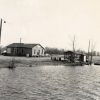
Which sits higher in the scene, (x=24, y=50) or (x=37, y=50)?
(x=37, y=50)

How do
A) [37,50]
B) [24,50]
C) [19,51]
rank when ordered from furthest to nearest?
[37,50] < [19,51] < [24,50]

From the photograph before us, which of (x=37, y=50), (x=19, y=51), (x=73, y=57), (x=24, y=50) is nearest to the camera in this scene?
(x=73, y=57)

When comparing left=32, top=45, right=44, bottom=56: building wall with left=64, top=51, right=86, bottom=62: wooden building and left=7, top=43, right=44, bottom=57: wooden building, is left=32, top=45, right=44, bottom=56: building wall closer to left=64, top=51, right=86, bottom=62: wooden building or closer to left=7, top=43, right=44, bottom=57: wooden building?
left=7, top=43, right=44, bottom=57: wooden building

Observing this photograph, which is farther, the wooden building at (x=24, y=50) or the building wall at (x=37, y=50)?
the building wall at (x=37, y=50)

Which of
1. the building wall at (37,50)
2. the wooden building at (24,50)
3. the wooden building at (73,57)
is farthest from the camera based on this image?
the building wall at (37,50)

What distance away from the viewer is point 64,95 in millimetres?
24453

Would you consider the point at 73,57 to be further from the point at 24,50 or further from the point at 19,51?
the point at 19,51

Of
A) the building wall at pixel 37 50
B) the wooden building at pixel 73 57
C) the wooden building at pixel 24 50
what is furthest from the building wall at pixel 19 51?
the wooden building at pixel 73 57

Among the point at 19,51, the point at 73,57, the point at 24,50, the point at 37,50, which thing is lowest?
the point at 73,57

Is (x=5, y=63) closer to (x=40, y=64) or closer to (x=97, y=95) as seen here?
(x=40, y=64)

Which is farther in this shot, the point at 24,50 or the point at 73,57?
the point at 24,50

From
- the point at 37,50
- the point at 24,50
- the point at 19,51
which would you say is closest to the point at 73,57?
the point at 37,50

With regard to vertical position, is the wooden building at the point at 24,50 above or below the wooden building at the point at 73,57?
above

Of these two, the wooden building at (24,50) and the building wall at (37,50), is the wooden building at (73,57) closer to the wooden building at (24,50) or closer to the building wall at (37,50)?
the building wall at (37,50)
